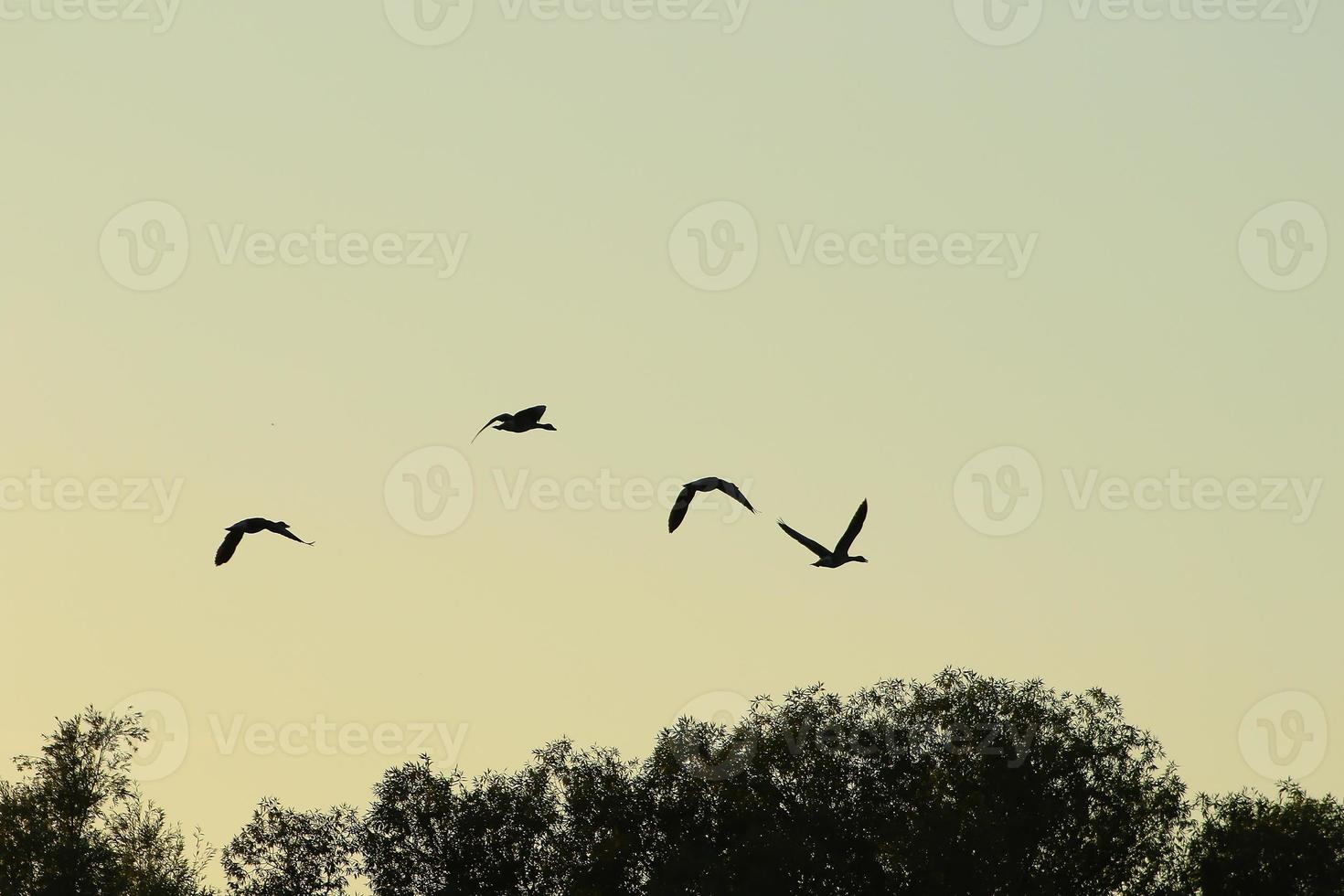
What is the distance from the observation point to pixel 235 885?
225 feet

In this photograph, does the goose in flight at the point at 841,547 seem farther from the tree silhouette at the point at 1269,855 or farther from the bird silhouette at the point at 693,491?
the tree silhouette at the point at 1269,855

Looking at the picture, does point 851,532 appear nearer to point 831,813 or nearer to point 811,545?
point 811,545

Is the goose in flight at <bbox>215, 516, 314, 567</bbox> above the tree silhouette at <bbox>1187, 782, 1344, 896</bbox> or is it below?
below

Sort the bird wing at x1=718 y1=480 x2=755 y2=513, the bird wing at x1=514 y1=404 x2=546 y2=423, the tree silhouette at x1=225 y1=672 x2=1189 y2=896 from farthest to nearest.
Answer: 1. the tree silhouette at x1=225 y1=672 x2=1189 y2=896
2. the bird wing at x1=514 y1=404 x2=546 y2=423
3. the bird wing at x1=718 y1=480 x2=755 y2=513

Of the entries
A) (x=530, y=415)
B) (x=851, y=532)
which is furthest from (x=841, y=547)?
(x=530, y=415)

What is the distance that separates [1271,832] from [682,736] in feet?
50.2

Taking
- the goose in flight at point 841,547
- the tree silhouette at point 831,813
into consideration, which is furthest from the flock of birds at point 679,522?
the tree silhouette at point 831,813

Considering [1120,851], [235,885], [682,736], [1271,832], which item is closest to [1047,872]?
[1120,851]

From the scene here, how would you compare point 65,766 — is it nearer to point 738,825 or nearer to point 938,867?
point 738,825

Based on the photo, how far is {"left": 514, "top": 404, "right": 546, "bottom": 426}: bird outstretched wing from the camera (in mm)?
47406

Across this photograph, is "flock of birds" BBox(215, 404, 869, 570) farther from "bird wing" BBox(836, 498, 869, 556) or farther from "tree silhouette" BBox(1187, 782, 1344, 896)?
"tree silhouette" BBox(1187, 782, 1344, 896)

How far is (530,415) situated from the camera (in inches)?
1874

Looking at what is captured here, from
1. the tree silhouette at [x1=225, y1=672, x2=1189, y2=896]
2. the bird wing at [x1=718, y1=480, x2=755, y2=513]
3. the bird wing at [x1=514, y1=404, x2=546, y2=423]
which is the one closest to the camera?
the bird wing at [x1=718, y1=480, x2=755, y2=513]

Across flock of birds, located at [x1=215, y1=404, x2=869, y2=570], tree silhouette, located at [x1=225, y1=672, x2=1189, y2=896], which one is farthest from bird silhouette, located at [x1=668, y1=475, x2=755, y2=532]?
tree silhouette, located at [x1=225, y1=672, x2=1189, y2=896]
